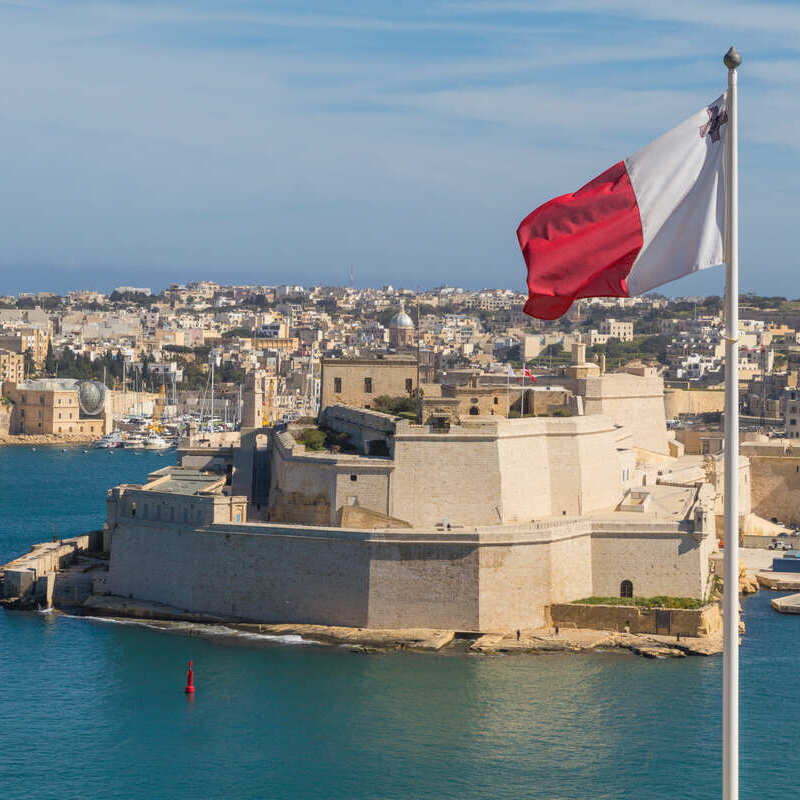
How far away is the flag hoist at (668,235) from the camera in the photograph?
6.67m

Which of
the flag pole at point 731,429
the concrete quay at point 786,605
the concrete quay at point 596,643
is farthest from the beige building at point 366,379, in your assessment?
the flag pole at point 731,429

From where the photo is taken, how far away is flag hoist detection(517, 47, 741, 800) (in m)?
6.67

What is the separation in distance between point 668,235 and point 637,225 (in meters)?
0.17

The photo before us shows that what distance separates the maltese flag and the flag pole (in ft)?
0.30

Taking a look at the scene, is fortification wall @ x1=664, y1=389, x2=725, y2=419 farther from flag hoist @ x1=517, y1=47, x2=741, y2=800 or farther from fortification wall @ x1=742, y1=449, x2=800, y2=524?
flag hoist @ x1=517, y1=47, x2=741, y2=800

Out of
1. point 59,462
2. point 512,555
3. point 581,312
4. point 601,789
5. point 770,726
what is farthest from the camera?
point 581,312

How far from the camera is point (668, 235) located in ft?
22.5

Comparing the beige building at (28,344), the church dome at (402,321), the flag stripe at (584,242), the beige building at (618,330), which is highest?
the beige building at (618,330)

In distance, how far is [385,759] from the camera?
643 inches

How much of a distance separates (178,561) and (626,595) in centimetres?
662

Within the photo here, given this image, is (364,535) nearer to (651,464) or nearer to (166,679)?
(166,679)

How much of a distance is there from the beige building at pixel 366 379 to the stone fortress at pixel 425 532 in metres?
1.95

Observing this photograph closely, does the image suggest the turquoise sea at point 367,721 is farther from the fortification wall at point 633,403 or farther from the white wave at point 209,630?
the fortification wall at point 633,403

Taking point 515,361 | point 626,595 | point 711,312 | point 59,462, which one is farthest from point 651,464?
point 711,312
